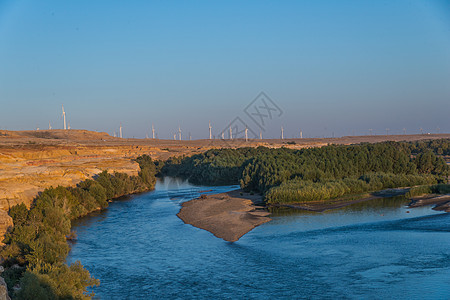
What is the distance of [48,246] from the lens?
24047 mm

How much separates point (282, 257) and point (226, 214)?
15.2 metres

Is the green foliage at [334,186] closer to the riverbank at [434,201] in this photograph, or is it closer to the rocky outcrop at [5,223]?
the riverbank at [434,201]

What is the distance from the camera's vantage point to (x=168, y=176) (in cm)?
9262

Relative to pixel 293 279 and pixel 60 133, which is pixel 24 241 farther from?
pixel 60 133

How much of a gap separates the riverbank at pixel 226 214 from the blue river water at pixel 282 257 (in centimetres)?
112

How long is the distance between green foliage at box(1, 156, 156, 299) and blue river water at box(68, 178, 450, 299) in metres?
2.26

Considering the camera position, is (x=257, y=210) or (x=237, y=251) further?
(x=257, y=210)

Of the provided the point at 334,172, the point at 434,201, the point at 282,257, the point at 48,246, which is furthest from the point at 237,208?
the point at 48,246

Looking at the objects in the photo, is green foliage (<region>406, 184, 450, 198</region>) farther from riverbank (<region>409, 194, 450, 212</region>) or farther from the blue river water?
the blue river water

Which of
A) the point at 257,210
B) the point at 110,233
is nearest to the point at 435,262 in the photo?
the point at 257,210

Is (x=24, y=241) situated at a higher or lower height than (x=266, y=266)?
higher

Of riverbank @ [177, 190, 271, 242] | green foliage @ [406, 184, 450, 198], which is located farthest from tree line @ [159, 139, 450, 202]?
green foliage @ [406, 184, 450, 198]

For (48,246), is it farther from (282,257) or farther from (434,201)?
(434,201)

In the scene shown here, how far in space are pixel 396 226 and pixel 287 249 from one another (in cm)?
1109
